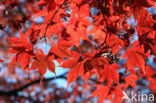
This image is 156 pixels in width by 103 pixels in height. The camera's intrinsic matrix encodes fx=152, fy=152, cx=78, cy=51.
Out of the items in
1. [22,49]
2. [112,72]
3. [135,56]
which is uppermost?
[22,49]

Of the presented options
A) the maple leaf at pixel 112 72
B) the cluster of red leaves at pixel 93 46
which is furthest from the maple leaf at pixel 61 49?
the maple leaf at pixel 112 72

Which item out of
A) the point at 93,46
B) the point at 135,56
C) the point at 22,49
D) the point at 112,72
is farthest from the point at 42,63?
the point at 135,56

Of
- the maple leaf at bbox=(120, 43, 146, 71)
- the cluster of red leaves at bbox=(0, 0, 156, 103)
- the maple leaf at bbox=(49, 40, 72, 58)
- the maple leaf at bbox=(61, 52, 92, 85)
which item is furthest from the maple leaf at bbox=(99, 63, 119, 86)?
the maple leaf at bbox=(49, 40, 72, 58)

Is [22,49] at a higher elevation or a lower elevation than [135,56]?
higher

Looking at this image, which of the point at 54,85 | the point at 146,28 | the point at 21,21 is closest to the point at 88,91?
the point at 54,85

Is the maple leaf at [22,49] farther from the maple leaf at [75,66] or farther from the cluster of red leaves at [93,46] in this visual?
the maple leaf at [75,66]

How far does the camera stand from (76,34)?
6.34ft

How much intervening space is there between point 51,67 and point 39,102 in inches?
187

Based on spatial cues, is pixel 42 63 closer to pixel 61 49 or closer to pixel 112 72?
pixel 61 49

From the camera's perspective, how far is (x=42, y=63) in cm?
144

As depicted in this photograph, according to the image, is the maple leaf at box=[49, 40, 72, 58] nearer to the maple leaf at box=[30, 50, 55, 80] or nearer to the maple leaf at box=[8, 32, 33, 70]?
the maple leaf at box=[30, 50, 55, 80]

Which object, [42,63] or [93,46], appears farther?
[93,46]

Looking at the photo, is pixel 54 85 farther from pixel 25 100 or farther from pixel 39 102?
pixel 25 100

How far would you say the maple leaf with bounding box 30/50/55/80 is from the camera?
1.41m
